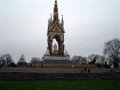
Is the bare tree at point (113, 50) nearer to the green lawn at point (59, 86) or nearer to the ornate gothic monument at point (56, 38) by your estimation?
the ornate gothic monument at point (56, 38)

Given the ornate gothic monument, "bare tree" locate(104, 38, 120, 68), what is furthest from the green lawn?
"bare tree" locate(104, 38, 120, 68)

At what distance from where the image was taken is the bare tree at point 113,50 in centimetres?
4969

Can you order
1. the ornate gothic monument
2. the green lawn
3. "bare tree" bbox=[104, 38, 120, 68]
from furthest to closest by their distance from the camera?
1. "bare tree" bbox=[104, 38, 120, 68]
2. the ornate gothic monument
3. the green lawn

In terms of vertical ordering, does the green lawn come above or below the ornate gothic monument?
Answer: below

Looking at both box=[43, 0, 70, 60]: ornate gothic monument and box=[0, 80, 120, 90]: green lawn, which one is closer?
box=[0, 80, 120, 90]: green lawn

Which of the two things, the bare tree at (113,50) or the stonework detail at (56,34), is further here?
the bare tree at (113,50)

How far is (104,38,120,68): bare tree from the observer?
49.7m

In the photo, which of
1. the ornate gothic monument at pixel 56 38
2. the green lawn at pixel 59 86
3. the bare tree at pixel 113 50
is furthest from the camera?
the bare tree at pixel 113 50

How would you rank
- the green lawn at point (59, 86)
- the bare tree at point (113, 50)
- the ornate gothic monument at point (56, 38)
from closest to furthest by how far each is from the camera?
the green lawn at point (59, 86), the ornate gothic monument at point (56, 38), the bare tree at point (113, 50)

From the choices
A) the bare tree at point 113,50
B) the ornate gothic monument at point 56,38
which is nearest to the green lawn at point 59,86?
the ornate gothic monument at point 56,38

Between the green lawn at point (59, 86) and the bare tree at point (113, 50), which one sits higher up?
the bare tree at point (113, 50)

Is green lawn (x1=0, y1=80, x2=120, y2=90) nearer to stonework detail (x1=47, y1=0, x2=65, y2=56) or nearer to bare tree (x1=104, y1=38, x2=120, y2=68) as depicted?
stonework detail (x1=47, y1=0, x2=65, y2=56)

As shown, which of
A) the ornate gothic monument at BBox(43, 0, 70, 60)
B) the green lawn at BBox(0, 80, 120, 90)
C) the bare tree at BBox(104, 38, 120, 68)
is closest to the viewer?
the green lawn at BBox(0, 80, 120, 90)

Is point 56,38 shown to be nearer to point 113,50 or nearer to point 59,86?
point 113,50
